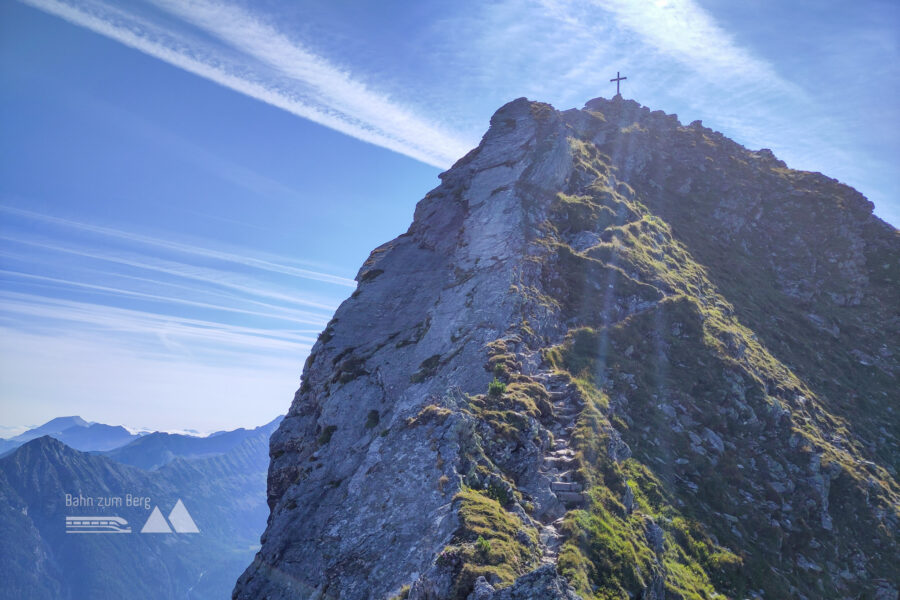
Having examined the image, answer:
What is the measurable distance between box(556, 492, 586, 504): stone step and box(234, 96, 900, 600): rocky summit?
0.13m

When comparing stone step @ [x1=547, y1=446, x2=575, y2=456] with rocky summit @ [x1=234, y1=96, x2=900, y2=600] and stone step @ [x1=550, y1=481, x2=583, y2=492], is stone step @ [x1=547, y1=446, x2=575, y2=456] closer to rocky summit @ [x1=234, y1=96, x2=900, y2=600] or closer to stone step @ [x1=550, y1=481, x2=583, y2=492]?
rocky summit @ [x1=234, y1=96, x2=900, y2=600]

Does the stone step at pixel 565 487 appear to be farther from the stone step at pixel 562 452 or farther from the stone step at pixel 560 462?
the stone step at pixel 562 452

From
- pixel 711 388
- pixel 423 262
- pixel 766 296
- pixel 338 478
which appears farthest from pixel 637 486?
pixel 766 296

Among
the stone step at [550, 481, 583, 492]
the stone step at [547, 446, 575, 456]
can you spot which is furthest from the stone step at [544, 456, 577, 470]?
the stone step at [550, 481, 583, 492]

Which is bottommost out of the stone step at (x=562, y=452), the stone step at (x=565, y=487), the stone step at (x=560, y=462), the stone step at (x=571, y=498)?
the stone step at (x=571, y=498)

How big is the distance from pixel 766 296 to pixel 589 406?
3543cm

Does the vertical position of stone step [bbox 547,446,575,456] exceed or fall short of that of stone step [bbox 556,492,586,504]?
it exceeds it

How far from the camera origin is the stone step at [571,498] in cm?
2091

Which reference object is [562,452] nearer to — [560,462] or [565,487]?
[560,462]

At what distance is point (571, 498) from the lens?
21016 mm

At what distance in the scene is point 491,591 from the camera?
45.8ft

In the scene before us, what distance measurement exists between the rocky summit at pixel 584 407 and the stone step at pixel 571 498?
0.42 feet

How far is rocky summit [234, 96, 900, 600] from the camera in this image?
20016mm

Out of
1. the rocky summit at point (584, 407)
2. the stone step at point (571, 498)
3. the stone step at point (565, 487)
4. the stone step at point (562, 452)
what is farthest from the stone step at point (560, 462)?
the stone step at point (571, 498)
